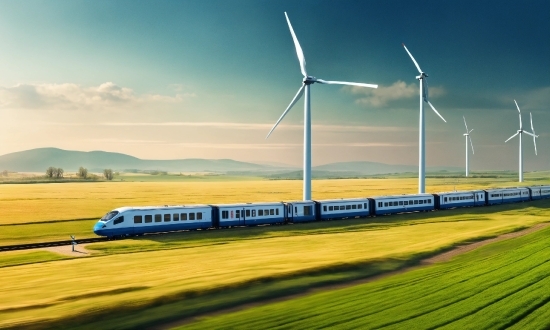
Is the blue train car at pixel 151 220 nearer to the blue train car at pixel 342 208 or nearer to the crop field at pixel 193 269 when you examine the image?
the crop field at pixel 193 269

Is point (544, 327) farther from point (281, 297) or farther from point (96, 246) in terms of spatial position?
point (96, 246)

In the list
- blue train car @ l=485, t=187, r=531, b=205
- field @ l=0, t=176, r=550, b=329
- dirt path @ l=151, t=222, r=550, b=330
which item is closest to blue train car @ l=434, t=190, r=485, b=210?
blue train car @ l=485, t=187, r=531, b=205

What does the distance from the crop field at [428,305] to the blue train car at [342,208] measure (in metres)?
36.1

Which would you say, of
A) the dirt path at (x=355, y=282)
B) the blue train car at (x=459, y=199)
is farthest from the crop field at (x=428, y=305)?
the blue train car at (x=459, y=199)

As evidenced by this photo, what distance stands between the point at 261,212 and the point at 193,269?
2762 centimetres

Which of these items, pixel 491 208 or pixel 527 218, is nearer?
pixel 527 218

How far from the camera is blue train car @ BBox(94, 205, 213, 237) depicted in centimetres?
4934

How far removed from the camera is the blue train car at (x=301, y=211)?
6556 centimetres

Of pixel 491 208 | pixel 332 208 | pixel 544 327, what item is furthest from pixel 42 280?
pixel 491 208

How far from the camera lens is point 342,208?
7094 centimetres

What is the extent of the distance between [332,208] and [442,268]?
35.9 metres

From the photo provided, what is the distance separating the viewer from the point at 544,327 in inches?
829

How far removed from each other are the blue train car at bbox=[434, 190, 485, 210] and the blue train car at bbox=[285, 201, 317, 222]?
29.2 m

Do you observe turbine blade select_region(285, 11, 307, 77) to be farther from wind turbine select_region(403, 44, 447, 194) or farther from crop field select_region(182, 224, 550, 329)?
crop field select_region(182, 224, 550, 329)
